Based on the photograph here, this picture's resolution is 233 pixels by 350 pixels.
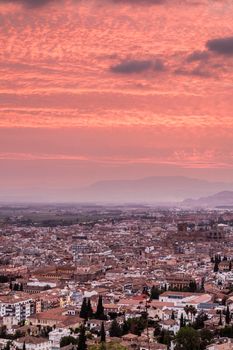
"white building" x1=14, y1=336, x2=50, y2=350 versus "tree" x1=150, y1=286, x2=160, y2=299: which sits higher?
"tree" x1=150, y1=286, x2=160, y2=299

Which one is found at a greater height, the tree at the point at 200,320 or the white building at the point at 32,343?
the tree at the point at 200,320

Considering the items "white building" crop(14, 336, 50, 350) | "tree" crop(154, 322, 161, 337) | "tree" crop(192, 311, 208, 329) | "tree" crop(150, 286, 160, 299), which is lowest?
"white building" crop(14, 336, 50, 350)

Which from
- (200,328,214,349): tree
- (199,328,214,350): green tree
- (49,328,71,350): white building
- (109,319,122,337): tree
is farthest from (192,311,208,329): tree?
(49,328,71,350): white building

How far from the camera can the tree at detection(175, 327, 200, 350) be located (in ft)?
62.6

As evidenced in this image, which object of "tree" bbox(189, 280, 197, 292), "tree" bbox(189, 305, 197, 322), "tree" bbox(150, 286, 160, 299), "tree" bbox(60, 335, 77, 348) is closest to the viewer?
"tree" bbox(60, 335, 77, 348)

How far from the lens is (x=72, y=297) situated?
29000 mm

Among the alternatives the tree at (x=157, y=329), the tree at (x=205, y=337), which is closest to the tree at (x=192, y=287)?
the tree at (x=157, y=329)

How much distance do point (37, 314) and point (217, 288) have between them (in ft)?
34.2

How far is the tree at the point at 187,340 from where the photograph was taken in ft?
62.6

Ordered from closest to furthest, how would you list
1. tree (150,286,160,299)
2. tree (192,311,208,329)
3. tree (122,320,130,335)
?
1. tree (122,320,130,335)
2. tree (192,311,208,329)
3. tree (150,286,160,299)

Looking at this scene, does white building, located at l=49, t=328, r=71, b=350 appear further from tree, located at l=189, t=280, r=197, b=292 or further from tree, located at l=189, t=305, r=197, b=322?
tree, located at l=189, t=280, r=197, b=292

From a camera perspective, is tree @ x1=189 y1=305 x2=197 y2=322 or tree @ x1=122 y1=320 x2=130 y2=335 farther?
tree @ x1=189 y1=305 x2=197 y2=322

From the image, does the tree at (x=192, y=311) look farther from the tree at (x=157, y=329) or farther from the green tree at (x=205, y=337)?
the green tree at (x=205, y=337)

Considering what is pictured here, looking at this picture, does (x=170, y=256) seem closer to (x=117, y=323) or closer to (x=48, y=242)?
(x=48, y=242)
